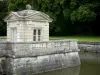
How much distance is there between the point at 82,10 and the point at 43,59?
23.6 meters

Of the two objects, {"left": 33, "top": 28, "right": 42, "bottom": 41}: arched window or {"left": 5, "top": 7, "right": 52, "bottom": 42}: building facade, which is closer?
{"left": 5, "top": 7, "right": 52, "bottom": 42}: building facade

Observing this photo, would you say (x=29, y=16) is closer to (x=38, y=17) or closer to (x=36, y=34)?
(x=38, y=17)

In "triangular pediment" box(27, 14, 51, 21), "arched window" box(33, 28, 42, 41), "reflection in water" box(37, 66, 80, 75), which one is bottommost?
"reflection in water" box(37, 66, 80, 75)

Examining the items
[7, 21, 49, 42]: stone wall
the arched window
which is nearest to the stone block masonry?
the arched window

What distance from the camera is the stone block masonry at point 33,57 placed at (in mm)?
16922

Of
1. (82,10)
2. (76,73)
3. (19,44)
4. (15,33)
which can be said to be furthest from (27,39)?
(82,10)

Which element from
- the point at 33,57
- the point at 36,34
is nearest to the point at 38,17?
the point at 36,34

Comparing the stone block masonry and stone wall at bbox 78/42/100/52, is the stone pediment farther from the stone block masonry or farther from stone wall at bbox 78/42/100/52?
stone wall at bbox 78/42/100/52

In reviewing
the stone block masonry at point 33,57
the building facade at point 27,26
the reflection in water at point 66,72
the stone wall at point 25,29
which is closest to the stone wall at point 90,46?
the stone block masonry at point 33,57

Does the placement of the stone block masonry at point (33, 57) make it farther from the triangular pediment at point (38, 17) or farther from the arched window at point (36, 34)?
the triangular pediment at point (38, 17)

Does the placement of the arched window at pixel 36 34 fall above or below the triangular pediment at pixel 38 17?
below

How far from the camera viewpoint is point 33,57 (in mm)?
18062

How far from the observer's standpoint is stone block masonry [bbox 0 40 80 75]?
16922 mm

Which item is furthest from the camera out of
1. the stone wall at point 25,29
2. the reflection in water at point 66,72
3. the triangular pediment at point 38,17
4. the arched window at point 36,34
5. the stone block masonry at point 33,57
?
the arched window at point 36,34
